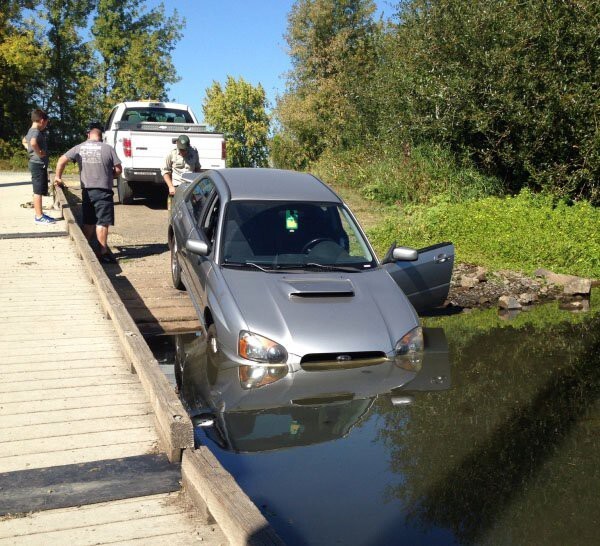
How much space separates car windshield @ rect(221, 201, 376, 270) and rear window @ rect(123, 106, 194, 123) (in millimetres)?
10705

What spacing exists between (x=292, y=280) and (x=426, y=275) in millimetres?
2101

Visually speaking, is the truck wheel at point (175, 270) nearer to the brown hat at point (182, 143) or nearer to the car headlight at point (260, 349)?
the brown hat at point (182, 143)

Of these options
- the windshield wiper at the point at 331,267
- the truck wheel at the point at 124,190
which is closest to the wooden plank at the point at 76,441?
the windshield wiper at the point at 331,267

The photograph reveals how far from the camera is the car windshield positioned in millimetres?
7461

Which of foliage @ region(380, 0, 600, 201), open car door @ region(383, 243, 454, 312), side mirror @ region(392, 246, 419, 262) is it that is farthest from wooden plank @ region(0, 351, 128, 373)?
foliage @ region(380, 0, 600, 201)

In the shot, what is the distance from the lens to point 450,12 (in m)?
17.5

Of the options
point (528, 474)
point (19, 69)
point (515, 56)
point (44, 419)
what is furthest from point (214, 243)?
point (19, 69)

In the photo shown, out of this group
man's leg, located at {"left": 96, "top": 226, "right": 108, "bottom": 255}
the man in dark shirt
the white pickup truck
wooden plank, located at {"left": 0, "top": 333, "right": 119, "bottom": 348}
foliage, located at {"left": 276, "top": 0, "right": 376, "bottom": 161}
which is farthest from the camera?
foliage, located at {"left": 276, "top": 0, "right": 376, "bottom": 161}

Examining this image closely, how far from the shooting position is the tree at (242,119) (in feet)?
183

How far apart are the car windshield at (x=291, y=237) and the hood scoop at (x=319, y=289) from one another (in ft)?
1.41

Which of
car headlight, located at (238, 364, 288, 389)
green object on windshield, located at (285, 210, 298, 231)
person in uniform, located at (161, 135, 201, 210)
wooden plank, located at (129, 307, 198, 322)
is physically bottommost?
wooden plank, located at (129, 307, 198, 322)

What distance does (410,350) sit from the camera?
675 cm

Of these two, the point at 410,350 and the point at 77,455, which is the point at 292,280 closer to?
the point at 410,350

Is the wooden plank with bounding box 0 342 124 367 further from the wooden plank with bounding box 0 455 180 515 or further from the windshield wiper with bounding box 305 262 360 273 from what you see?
the wooden plank with bounding box 0 455 180 515
